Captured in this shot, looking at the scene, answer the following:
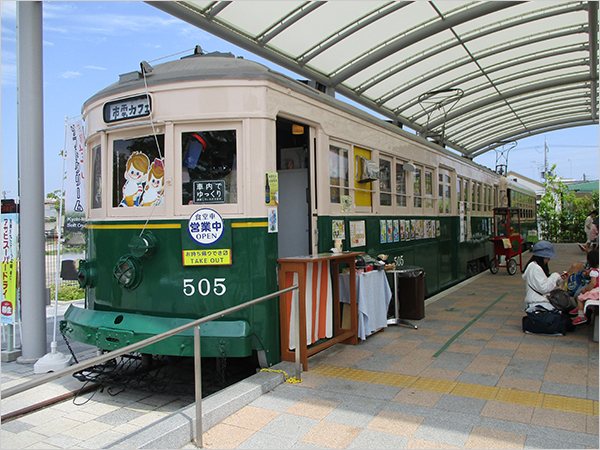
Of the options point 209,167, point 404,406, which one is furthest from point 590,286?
point 209,167

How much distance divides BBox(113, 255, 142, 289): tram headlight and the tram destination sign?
56.0 inches

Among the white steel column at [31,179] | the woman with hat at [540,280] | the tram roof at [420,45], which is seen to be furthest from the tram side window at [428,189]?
the white steel column at [31,179]

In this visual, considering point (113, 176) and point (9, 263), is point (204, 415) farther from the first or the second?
point (9, 263)

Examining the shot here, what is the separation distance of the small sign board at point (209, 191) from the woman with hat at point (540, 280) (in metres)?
4.30

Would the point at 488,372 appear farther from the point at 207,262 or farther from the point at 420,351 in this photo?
the point at 207,262

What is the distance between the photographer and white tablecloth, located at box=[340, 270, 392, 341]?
18.8ft

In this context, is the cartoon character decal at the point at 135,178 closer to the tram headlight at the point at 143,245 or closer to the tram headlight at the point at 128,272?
the tram headlight at the point at 143,245

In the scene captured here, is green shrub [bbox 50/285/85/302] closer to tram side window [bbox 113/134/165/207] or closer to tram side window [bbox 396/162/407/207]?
tram side window [bbox 113/134/165/207]

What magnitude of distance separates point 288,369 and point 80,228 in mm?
3242

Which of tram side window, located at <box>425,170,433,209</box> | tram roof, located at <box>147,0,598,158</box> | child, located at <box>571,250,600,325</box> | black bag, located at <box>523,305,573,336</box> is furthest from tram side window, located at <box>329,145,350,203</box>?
tram side window, located at <box>425,170,433,209</box>

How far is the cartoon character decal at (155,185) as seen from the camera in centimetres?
475

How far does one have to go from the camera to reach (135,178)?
16.1 ft

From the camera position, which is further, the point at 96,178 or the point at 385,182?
the point at 385,182

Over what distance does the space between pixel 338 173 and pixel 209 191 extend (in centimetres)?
190
